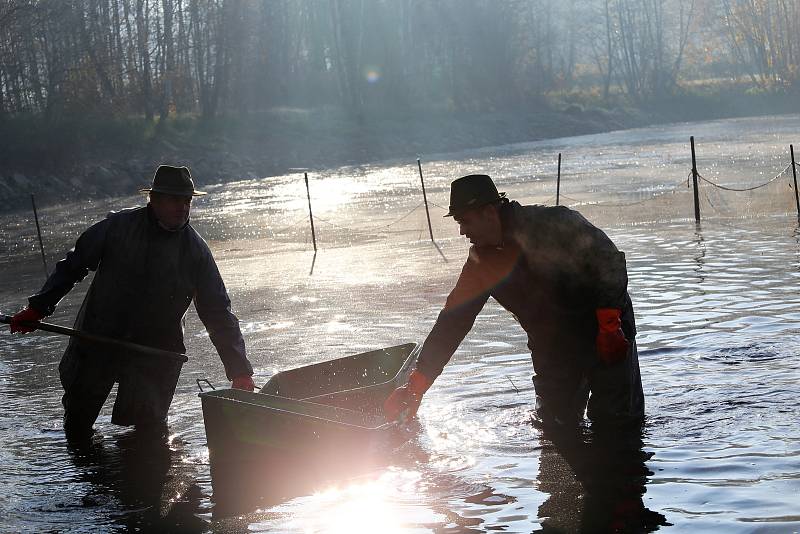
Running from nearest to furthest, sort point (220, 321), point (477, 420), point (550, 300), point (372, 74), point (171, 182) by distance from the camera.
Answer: point (550, 300) < point (171, 182) < point (220, 321) < point (477, 420) < point (372, 74)

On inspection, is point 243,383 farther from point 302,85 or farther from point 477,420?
point 302,85

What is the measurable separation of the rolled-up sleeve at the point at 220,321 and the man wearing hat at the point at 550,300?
4.70ft

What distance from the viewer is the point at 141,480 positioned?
7168 millimetres

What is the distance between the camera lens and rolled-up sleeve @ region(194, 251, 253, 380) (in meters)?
7.68

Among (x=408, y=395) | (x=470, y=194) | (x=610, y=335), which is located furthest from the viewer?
(x=408, y=395)

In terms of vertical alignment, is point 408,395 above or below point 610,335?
below

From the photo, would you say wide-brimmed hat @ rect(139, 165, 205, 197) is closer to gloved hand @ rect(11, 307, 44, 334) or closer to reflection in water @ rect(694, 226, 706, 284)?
gloved hand @ rect(11, 307, 44, 334)

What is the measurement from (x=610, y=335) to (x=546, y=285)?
0.52m

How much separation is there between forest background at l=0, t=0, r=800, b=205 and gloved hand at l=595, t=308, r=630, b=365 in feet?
125

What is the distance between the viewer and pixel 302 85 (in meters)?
67.5

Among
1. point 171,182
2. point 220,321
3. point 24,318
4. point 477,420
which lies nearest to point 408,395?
point 477,420

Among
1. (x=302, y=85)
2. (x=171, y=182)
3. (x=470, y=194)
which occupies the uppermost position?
(x=302, y=85)

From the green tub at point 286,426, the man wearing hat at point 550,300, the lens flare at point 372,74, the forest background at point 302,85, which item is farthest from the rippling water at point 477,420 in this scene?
the lens flare at point 372,74

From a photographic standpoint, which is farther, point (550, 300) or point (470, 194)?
point (550, 300)
